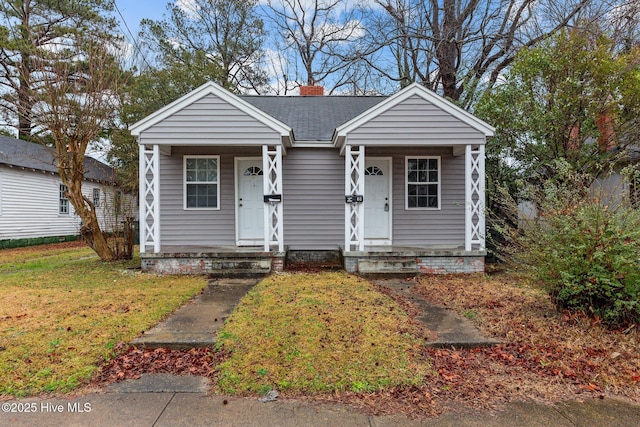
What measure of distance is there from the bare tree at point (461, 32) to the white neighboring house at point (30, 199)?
1250 centimetres

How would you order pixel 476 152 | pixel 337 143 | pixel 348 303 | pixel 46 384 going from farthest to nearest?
pixel 337 143, pixel 476 152, pixel 348 303, pixel 46 384

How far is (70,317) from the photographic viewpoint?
4.45 meters

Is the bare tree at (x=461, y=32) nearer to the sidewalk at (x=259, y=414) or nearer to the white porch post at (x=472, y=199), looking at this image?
the white porch post at (x=472, y=199)

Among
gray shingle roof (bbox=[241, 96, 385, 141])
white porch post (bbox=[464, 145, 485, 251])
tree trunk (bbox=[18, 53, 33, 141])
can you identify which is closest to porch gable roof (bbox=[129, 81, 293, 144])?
gray shingle roof (bbox=[241, 96, 385, 141])

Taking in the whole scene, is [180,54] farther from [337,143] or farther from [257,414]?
[257,414]

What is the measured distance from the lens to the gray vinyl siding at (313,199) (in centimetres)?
884

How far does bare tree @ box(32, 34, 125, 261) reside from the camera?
7.99 meters

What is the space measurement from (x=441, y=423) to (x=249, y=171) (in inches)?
293

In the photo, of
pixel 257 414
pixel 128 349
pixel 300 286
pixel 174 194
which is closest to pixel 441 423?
pixel 257 414

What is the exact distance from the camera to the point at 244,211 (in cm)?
891

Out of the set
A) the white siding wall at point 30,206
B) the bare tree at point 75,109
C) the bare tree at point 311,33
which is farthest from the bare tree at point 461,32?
the white siding wall at point 30,206

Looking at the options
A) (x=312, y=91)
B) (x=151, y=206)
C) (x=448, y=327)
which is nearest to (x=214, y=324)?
(x=448, y=327)

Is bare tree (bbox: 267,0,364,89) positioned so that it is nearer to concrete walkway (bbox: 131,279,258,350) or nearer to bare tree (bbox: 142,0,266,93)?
bare tree (bbox: 142,0,266,93)

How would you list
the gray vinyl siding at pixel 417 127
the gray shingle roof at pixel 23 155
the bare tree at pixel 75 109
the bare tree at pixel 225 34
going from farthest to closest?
the bare tree at pixel 225 34 → the gray shingle roof at pixel 23 155 → the bare tree at pixel 75 109 → the gray vinyl siding at pixel 417 127
